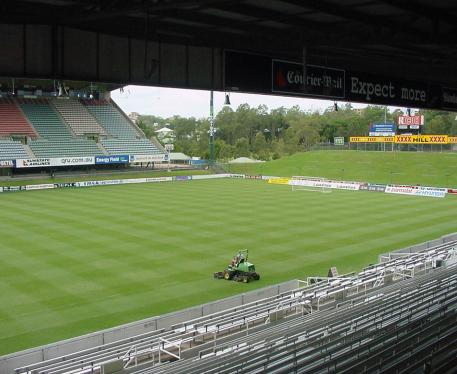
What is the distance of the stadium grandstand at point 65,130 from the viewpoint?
58688 millimetres

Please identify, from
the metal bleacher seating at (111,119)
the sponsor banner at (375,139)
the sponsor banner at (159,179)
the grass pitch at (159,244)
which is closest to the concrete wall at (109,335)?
the grass pitch at (159,244)

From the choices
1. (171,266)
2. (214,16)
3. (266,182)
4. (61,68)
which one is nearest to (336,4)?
(214,16)

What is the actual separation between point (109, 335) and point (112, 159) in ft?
168

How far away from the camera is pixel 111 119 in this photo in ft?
226

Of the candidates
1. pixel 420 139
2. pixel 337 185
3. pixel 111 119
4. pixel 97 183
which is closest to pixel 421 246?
pixel 337 185

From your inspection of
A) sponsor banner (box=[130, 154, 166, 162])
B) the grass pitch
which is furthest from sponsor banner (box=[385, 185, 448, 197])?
sponsor banner (box=[130, 154, 166, 162])

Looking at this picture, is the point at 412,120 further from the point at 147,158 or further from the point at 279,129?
the point at 279,129

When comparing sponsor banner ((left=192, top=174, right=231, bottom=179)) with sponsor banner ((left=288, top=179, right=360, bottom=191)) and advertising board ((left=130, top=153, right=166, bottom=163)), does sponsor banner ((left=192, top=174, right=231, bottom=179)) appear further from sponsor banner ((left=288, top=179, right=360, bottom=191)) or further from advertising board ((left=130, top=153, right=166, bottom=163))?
sponsor banner ((left=288, top=179, right=360, bottom=191))

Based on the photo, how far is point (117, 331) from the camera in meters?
11.5

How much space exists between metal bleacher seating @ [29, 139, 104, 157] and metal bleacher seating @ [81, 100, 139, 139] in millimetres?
4616

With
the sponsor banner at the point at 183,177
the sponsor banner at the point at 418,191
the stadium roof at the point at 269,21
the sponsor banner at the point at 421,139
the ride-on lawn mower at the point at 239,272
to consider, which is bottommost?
the ride-on lawn mower at the point at 239,272

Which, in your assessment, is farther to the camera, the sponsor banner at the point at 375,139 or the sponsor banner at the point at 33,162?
the sponsor banner at the point at 375,139

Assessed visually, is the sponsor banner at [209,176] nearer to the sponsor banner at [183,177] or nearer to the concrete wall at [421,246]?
the sponsor banner at [183,177]

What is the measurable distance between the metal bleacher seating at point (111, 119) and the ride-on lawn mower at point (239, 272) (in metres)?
49.8
